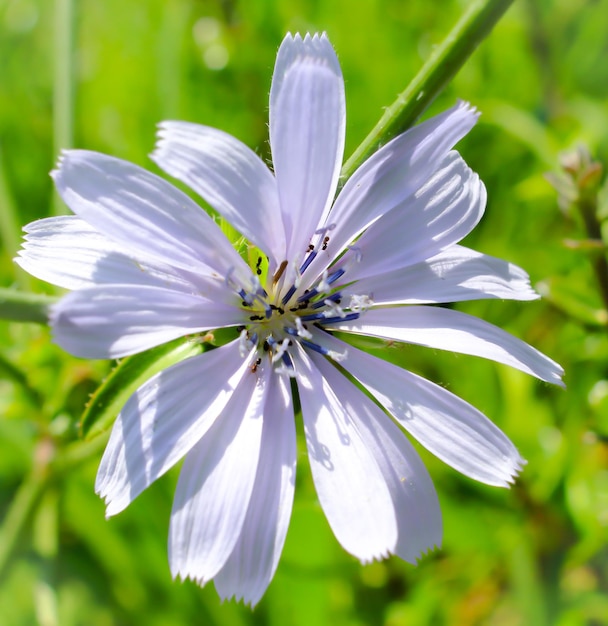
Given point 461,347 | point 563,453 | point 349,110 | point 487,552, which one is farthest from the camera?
point 349,110

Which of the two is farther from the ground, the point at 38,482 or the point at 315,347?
the point at 315,347

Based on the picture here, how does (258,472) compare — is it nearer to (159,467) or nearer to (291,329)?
(159,467)

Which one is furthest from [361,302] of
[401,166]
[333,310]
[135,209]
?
[135,209]

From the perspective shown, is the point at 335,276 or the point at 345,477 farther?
the point at 335,276

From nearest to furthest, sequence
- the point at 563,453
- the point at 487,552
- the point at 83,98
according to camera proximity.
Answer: the point at 563,453 → the point at 487,552 → the point at 83,98

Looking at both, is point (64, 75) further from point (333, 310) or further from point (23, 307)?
point (333, 310)

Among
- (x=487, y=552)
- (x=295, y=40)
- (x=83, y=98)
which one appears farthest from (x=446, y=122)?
(x=83, y=98)

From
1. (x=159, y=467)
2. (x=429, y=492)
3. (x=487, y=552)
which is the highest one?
(x=429, y=492)
